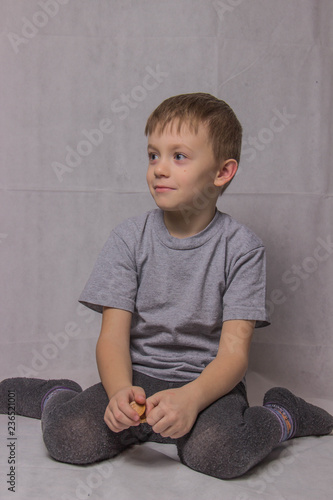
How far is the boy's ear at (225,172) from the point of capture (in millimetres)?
1146

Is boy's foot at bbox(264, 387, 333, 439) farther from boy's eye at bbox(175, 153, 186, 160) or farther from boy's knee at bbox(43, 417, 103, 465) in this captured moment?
boy's eye at bbox(175, 153, 186, 160)

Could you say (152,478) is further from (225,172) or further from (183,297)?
(225,172)

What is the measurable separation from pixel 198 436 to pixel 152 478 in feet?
0.30

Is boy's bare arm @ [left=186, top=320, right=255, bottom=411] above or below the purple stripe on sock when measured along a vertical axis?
above

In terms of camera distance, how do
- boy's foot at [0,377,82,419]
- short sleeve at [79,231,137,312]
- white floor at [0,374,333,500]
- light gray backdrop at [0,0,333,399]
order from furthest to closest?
light gray backdrop at [0,0,333,399] → boy's foot at [0,377,82,419] → short sleeve at [79,231,137,312] → white floor at [0,374,333,500]

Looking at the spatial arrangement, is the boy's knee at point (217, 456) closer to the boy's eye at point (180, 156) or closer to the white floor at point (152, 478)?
the white floor at point (152, 478)

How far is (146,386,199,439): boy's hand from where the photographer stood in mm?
913

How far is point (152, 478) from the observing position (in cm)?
95

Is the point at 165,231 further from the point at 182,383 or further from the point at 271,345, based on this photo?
the point at 271,345

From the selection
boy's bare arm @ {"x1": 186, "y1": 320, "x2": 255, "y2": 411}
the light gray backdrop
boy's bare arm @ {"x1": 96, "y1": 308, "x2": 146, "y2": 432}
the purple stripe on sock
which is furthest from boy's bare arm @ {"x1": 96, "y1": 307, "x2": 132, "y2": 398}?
the light gray backdrop

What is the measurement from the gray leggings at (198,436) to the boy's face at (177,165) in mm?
343

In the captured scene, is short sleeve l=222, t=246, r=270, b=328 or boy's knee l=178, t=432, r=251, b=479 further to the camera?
short sleeve l=222, t=246, r=270, b=328

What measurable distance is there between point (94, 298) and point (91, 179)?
45 centimetres

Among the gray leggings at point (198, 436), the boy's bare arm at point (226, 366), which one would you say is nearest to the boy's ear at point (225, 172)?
the boy's bare arm at point (226, 366)
